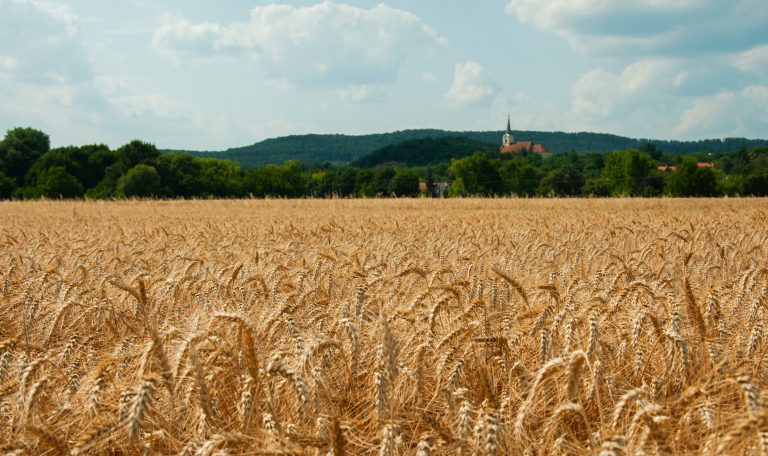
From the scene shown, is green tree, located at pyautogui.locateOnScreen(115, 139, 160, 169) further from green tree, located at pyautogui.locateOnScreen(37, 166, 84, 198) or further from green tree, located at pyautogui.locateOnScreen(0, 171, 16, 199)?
green tree, located at pyautogui.locateOnScreen(0, 171, 16, 199)

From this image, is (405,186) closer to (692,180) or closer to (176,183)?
(176,183)

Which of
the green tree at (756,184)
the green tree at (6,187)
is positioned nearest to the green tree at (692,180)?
the green tree at (756,184)

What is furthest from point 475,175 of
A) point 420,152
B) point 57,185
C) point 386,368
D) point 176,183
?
point 420,152

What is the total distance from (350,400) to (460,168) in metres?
86.0

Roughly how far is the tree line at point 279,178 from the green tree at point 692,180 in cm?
11

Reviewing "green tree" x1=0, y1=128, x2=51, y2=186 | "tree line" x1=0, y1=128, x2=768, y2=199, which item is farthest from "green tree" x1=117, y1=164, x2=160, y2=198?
"green tree" x1=0, y1=128, x2=51, y2=186

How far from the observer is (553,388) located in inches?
110

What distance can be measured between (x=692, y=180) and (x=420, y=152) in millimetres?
119096

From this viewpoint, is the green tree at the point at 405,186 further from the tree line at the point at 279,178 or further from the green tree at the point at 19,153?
the green tree at the point at 19,153

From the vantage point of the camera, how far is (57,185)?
57.6 meters

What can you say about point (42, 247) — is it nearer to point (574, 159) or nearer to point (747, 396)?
point (747, 396)

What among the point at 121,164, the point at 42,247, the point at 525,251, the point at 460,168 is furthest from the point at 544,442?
the point at 460,168

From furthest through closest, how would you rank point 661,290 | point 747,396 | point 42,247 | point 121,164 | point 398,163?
1. point 398,163
2. point 121,164
3. point 42,247
4. point 661,290
5. point 747,396

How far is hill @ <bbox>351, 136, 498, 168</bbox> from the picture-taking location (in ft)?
586
